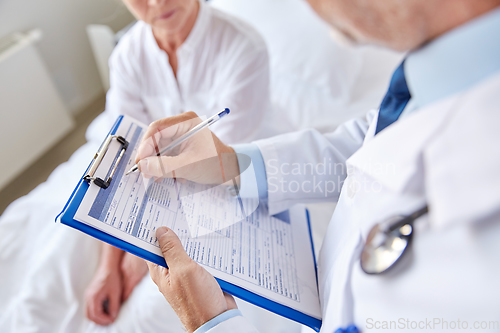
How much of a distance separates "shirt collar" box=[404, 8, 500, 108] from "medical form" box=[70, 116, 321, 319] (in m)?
0.34

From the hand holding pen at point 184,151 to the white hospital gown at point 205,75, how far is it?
1.20ft

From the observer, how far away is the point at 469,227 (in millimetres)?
280

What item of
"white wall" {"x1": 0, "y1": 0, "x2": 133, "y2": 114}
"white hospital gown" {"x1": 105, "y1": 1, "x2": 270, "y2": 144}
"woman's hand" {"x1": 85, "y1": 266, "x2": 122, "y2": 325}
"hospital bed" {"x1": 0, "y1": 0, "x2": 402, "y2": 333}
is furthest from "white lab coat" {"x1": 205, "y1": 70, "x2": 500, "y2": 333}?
"white wall" {"x1": 0, "y1": 0, "x2": 133, "y2": 114}

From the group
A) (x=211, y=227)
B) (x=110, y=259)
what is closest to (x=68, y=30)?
(x=110, y=259)

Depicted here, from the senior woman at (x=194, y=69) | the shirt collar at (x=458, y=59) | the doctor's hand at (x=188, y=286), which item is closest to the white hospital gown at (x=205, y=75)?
the senior woman at (x=194, y=69)

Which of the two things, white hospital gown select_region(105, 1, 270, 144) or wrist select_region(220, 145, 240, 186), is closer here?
wrist select_region(220, 145, 240, 186)

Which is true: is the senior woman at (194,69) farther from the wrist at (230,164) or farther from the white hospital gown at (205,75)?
the wrist at (230,164)

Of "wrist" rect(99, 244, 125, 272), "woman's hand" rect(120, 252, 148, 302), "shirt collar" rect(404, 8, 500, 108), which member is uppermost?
"shirt collar" rect(404, 8, 500, 108)

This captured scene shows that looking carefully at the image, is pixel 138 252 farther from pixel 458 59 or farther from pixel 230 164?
pixel 458 59

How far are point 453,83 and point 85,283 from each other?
836mm

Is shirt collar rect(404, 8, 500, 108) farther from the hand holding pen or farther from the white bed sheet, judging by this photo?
the white bed sheet

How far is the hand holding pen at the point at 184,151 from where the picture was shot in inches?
18.5

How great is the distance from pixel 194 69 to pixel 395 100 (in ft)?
2.21

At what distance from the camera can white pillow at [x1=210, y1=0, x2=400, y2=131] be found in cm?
119
